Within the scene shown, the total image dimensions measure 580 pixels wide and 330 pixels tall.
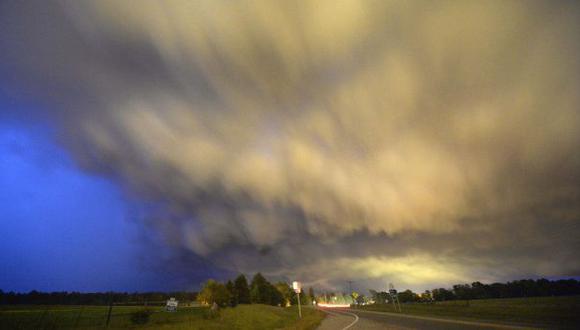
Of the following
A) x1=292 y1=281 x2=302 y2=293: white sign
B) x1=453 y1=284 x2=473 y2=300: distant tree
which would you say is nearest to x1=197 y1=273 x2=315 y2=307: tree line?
x1=292 y1=281 x2=302 y2=293: white sign

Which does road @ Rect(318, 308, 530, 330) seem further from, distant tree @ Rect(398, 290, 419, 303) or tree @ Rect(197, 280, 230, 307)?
distant tree @ Rect(398, 290, 419, 303)

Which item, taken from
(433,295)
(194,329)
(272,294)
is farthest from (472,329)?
(433,295)

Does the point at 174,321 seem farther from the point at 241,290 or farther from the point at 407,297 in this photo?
the point at 407,297

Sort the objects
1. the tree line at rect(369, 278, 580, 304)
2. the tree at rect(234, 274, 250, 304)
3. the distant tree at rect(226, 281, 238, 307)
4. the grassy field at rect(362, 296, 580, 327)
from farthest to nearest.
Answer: the tree line at rect(369, 278, 580, 304) < the tree at rect(234, 274, 250, 304) < the distant tree at rect(226, 281, 238, 307) < the grassy field at rect(362, 296, 580, 327)

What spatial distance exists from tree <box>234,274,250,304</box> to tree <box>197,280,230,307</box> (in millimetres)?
12896

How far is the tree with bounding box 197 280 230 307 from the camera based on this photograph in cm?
8076

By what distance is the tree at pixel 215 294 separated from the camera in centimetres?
8076

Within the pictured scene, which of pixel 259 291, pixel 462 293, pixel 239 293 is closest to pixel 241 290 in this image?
pixel 239 293

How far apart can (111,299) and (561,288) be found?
750ft

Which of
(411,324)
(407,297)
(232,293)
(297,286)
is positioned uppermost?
(297,286)

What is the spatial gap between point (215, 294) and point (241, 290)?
19.9 m

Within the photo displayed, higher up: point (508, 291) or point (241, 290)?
point (241, 290)

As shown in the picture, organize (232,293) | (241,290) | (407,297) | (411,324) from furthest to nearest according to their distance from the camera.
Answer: (407,297)
(241,290)
(232,293)
(411,324)

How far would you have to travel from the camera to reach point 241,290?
10044 cm
